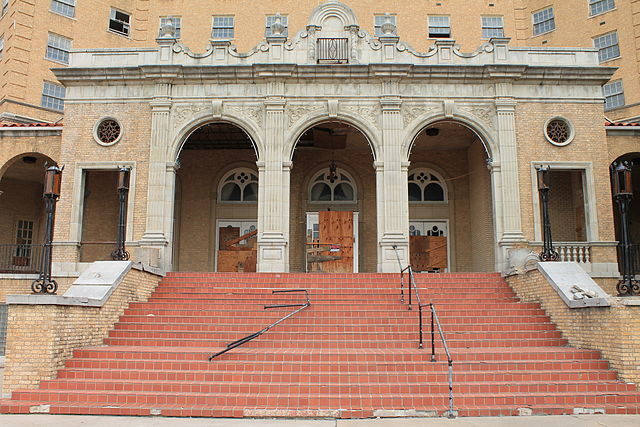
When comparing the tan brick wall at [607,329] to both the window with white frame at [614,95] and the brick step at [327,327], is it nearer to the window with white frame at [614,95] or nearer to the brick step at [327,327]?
the brick step at [327,327]

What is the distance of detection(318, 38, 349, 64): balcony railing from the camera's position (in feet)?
58.5

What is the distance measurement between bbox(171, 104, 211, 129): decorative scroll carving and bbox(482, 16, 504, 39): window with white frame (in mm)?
14787

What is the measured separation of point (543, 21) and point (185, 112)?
741 inches

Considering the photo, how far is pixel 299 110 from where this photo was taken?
58.1 ft

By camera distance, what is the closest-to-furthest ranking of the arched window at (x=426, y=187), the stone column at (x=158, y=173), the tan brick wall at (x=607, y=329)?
the tan brick wall at (x=607, y=329), the stone column at (x=158, y=173), the arched window at (x=426, y=187)

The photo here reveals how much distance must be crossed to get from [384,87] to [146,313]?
9937 millimetres

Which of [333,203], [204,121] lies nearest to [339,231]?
[333,203]

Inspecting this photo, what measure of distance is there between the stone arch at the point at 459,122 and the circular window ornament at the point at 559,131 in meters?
1.72

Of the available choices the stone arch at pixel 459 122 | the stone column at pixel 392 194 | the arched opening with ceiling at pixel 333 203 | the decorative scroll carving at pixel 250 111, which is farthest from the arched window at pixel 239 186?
the stone arch at pixel 459 122

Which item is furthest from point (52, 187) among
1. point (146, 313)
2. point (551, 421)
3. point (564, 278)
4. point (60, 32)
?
point (60, 32)

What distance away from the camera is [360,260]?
68.8 ft

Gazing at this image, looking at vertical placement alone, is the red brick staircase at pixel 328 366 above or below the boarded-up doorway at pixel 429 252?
below

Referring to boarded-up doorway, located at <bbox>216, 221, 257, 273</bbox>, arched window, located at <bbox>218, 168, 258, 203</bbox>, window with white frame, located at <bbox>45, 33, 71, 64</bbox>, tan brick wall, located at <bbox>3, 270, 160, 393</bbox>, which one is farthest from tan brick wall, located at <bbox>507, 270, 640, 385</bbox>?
window with white frame, located at <bbox>45, 33, 71, 64</bbox>

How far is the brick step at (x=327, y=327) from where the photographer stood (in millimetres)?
11664
